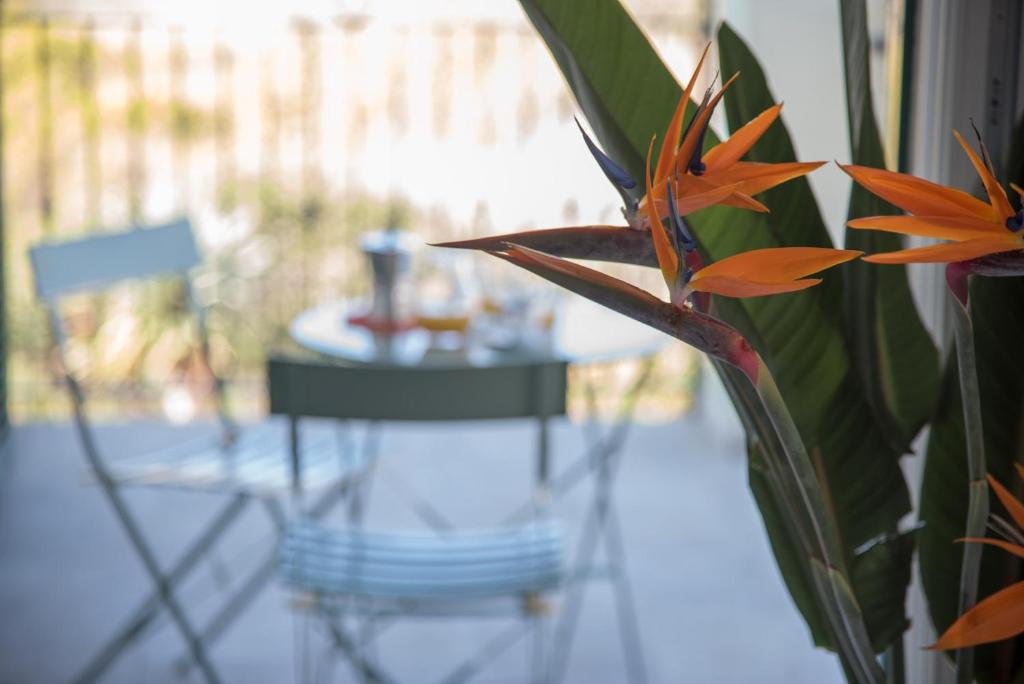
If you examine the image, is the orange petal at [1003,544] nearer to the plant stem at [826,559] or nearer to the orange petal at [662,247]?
the plant stem at [826,559]

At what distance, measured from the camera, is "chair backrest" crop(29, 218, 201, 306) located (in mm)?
2424

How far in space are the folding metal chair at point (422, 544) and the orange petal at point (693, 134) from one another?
3.92ft

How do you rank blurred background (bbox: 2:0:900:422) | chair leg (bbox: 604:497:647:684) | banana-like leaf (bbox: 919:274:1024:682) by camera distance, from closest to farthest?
banana-like leaf (bbox: 919:274:1024:682) → chair leg (bbox: 604:497:647:684) → blurred background (bbox: 2:0:900:422)

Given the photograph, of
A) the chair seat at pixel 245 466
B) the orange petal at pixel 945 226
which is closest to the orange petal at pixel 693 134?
the orange petal at pixel 945 226

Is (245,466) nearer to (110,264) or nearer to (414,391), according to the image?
(110,264)

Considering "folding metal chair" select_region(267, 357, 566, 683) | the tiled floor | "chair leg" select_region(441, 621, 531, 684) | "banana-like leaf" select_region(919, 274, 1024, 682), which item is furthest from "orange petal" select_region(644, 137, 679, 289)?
"chair leg" select_region(441, 621, 531, 684)

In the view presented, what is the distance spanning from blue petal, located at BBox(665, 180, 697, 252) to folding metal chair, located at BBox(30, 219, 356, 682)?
1.77 meters

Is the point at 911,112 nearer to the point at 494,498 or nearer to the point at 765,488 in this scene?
the point at 765,488

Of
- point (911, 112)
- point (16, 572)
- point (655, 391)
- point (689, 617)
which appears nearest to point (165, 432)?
point (16, 572)

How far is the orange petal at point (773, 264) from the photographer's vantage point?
2.08 ft

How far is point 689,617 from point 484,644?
1.68 ft

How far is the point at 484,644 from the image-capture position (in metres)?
2.69

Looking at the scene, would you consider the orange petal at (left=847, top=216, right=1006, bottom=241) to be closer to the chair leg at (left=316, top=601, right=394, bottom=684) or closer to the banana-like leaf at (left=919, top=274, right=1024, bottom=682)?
the banana-like leaf at (left=919, top=274, right=1024, bottom=682)


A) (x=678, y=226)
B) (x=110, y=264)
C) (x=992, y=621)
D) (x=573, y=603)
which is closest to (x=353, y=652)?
(x=573, y=603)
